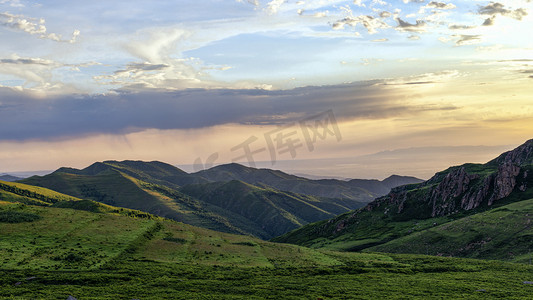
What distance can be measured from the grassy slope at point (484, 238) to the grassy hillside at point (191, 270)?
28.9 m

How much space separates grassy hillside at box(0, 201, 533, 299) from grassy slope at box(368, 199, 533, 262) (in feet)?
94.7

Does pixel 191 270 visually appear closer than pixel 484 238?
Yes

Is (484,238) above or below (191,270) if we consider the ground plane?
below

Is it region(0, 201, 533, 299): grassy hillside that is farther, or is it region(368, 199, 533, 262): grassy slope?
region(368, 199, 533, 262): grassy slope

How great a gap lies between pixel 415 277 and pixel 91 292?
2509 inches

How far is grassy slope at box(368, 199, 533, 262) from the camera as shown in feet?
380

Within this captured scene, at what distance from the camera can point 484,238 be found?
420 feet

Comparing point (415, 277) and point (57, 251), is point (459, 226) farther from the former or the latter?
point (57, 251)

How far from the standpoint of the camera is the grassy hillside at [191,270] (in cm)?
5994

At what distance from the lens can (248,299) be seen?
55750mm

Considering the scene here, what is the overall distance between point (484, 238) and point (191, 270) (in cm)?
10783

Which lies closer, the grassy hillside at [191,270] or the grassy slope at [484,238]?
the grassy hillside at [191,270]

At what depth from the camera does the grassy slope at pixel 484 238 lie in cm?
11588

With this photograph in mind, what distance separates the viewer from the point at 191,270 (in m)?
75.4
